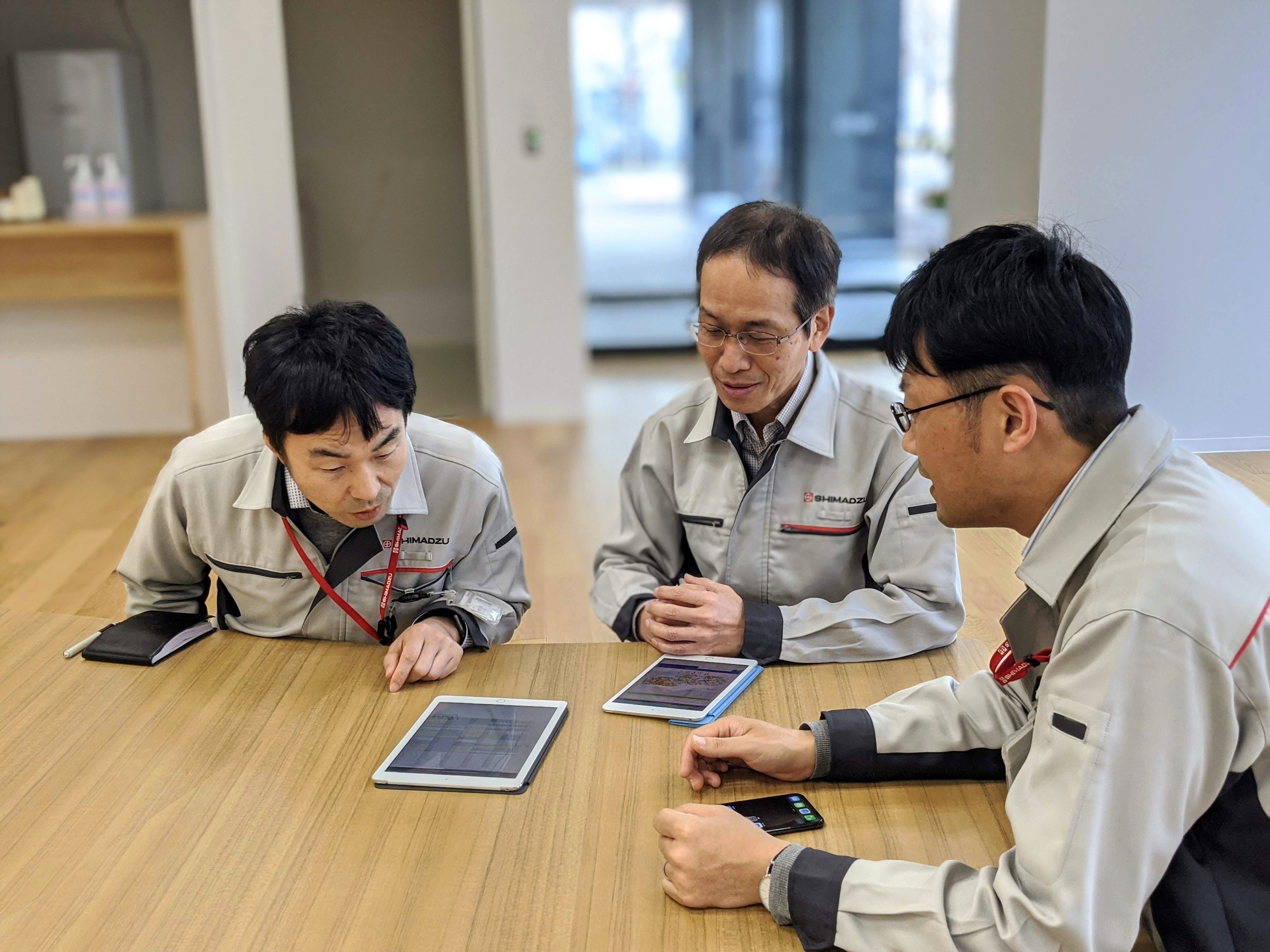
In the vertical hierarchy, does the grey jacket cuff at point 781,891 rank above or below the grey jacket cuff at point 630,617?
above

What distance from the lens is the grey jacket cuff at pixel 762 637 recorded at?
1.82 m

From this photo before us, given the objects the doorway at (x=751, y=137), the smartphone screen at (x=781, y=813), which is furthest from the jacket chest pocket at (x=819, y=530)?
the doorway at (x=751, y=137)

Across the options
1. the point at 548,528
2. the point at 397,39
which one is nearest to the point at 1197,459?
the point at 548,528

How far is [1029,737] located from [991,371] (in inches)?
16.2

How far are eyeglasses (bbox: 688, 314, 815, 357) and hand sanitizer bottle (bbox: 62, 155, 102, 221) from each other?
4535 mm

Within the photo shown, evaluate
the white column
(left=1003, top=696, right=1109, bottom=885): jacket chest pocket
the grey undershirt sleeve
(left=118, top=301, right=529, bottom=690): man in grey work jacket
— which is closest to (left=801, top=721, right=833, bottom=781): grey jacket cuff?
the grey undershirt sleeve

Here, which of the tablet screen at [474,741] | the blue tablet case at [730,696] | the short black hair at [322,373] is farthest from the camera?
the short black hair at [322,373]

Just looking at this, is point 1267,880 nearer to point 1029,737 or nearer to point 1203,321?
point 1029,737

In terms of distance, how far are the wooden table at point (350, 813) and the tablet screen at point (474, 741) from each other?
0.03 meters

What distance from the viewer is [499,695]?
167cm

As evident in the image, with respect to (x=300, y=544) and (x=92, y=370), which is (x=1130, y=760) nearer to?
(x=300, y=544)

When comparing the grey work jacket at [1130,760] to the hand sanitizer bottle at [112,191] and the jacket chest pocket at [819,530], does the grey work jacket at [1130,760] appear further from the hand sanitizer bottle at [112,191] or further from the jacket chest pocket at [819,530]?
the hand sanitizer bottle at [112,191]

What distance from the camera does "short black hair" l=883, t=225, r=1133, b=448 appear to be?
1.19 meters

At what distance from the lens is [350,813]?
4.49 ft
